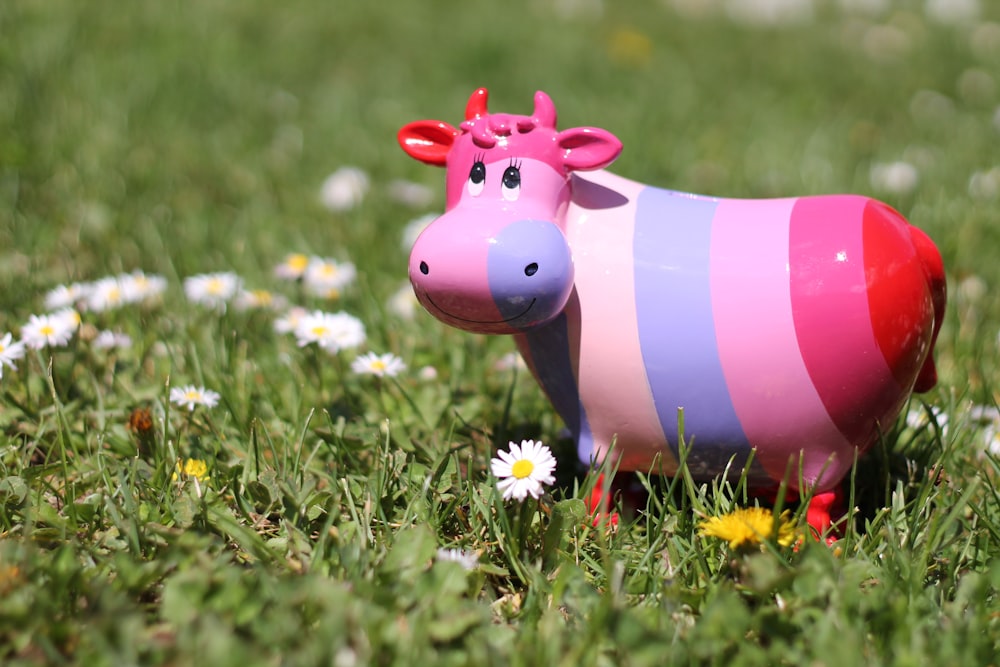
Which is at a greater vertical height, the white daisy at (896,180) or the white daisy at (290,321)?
the white daisy at (896,180)

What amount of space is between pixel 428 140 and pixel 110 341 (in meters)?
0.99

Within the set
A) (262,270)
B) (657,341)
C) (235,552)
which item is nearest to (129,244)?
(262,270)

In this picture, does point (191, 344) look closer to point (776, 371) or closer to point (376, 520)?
point (376, 520)

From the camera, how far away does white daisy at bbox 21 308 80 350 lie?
6.75ft

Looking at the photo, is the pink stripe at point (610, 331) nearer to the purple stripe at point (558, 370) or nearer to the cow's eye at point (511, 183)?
the purple stripe at point (558, 370)

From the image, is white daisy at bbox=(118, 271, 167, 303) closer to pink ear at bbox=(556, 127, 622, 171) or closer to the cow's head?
the cow's head

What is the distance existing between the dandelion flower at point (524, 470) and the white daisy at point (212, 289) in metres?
1.14

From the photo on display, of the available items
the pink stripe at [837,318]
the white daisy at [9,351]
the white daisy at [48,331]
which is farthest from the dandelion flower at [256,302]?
the pink stripe at [837,318]

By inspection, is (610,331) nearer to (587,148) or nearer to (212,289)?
(587,148)

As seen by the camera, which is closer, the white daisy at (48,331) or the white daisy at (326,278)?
the white daisy at (48,331)

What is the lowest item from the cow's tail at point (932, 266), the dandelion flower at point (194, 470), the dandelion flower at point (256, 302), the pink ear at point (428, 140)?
the dandelion flower at point (194, 470)

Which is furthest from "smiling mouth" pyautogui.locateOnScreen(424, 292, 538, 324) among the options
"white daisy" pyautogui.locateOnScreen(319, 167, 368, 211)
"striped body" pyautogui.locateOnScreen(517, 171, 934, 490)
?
"white daisy" pyautogui.locateOnScreen(319, 167, 368, 211)

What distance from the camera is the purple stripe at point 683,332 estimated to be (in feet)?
5.03

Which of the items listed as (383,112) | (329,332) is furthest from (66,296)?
(383,112)
